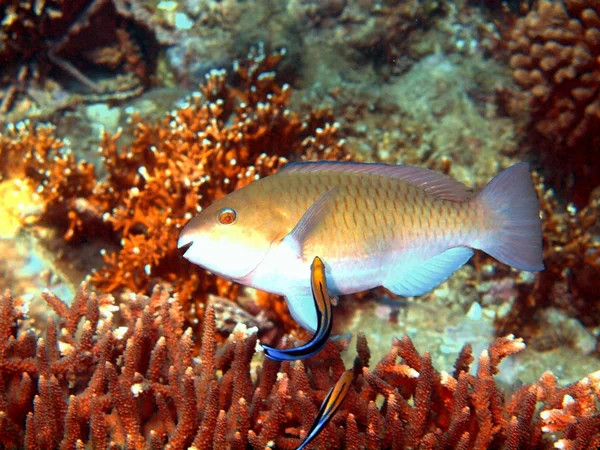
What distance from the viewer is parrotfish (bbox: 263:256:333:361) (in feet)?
4.30

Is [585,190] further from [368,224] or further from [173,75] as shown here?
[173,75]

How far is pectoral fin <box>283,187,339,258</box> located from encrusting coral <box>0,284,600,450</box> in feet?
2.76

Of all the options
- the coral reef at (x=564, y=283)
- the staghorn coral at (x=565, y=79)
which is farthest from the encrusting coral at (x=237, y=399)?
the staghorn coral at (x=565, y=79)

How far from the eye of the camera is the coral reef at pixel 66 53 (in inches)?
270

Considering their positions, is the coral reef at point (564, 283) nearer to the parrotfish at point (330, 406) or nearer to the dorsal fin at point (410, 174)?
the dorsal fin at point (410, 174)

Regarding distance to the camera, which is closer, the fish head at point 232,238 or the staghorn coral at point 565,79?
the fish head at point 232,238

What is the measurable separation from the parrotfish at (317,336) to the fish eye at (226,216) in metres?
0.63

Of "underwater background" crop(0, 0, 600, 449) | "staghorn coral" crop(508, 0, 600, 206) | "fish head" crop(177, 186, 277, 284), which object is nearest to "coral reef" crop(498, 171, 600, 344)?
"underwater background" crop(0, 0, 600, 449)

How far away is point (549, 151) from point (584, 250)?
6.00 ft

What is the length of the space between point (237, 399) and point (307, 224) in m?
1.22

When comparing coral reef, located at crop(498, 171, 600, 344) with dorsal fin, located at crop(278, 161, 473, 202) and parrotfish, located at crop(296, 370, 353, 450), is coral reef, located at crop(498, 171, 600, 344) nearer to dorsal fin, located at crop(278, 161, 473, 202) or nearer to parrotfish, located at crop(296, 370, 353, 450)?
dorsal fin, located at crop(278, 161, 473, 202)

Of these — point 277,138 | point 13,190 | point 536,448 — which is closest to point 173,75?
point 277,138

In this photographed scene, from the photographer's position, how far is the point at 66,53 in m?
7.47

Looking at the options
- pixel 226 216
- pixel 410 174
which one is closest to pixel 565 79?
pixel 410 174
